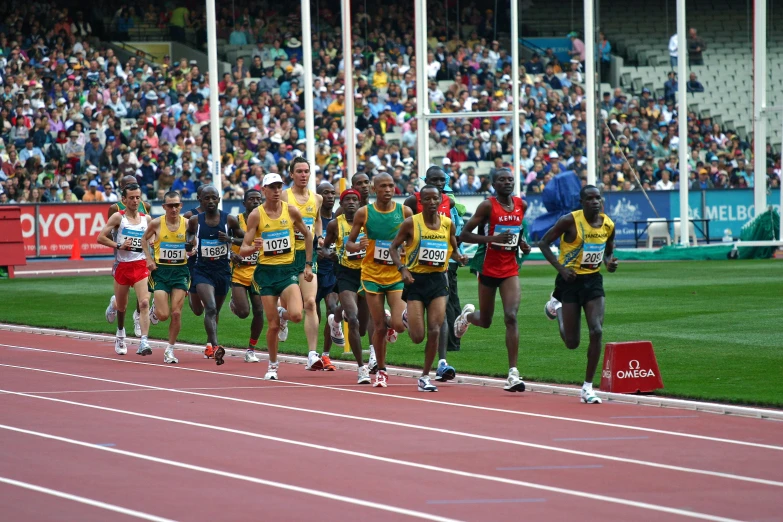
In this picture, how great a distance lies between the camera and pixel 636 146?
41.5 metres

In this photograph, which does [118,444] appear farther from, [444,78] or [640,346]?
[444,78]

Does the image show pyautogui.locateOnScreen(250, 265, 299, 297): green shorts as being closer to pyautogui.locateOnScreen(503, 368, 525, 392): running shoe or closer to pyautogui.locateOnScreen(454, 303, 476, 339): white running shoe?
pyautogui.locateOnScreen(454, 303, 476, 339): white running shoe

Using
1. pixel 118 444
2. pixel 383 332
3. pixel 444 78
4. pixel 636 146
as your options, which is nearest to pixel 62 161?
pixel 444 78

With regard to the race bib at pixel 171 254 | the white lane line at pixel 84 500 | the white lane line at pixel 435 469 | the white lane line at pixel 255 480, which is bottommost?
the white lane line at pixel 435 469

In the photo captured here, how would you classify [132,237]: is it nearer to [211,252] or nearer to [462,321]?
[211,252]

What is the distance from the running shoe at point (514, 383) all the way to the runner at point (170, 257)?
527 cm

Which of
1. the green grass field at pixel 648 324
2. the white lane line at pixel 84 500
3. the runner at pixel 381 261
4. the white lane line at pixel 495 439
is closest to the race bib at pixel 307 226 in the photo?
the runner at pixel 381 261

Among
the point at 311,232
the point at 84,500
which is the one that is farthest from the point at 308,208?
the point at 84,500

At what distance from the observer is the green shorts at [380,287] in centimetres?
1383

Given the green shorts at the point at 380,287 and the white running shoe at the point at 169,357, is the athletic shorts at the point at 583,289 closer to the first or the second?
the green shorts at the point at 380,287

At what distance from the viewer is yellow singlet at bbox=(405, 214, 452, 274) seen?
13.3 metres

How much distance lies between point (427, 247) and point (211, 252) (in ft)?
14.0

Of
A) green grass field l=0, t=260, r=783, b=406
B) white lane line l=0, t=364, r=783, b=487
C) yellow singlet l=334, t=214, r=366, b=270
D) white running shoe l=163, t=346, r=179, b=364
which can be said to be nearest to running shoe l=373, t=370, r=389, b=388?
green grass field l=0, t=260, r=783, b=406

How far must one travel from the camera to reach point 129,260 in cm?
1748
